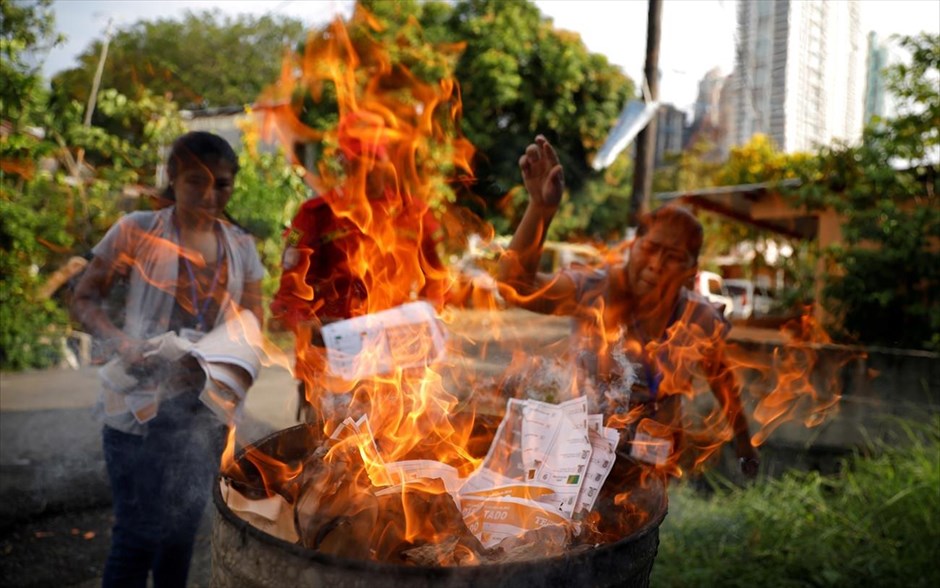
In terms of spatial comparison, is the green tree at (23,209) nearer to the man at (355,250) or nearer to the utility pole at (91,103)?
the utility pole at (91,103)

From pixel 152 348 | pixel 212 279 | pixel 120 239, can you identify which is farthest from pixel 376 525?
pixel 120 239

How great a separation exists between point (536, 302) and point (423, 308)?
48cm

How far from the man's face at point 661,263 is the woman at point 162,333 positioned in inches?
63.7

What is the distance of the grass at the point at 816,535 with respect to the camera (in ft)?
11.2

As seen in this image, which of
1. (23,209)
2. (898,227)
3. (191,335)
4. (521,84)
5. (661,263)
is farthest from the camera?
(521,84)

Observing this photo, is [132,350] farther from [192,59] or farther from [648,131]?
[192,59]

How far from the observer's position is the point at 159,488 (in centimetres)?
254

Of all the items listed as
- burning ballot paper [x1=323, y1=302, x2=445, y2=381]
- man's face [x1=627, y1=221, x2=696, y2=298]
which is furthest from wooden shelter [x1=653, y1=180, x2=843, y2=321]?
burning ballot paper [x1=323, y1=302, x2=445, y2=381]

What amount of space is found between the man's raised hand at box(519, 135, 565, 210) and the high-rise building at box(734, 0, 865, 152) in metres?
3.40

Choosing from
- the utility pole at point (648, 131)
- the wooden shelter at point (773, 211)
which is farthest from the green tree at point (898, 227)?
the utility pole at point (648, 131)

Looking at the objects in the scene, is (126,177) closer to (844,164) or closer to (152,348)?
(152,348)

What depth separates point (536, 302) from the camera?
2.87 meters

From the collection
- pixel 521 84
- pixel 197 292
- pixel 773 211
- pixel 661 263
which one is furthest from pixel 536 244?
pixel 521 84

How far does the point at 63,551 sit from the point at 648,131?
8.82 m
